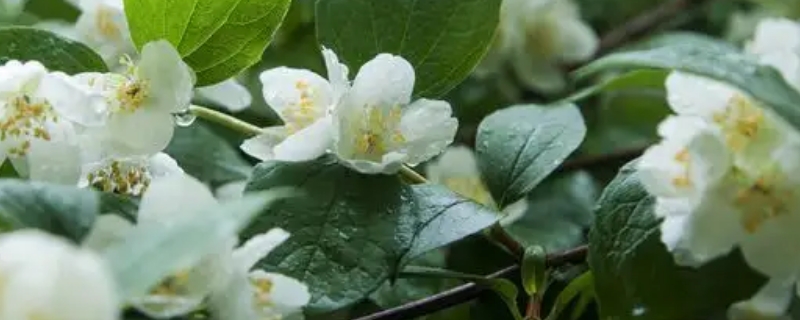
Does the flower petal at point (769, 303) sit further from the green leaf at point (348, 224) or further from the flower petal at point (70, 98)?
the flower petal at point (70, 98)

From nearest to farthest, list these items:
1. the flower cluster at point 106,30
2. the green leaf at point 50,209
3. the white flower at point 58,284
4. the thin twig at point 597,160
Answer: the white flower at point 58,284 → the green leaf at point 50,209 → the flower cluster at point 106,30 → the thin twig at point 597,160

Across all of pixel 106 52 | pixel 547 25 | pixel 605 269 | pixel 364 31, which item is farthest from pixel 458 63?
pixel 547 25

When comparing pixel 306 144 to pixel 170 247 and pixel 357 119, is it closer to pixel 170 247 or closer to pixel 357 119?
pixel 357 119

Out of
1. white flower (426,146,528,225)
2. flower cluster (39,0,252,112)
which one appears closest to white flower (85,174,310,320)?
flower cluster (39,0,252,112)

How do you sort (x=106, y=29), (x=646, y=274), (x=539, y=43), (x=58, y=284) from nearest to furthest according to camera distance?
(x=58, y=284), (x=646, y=274), (x=106, y=29), (x=539, y=43)

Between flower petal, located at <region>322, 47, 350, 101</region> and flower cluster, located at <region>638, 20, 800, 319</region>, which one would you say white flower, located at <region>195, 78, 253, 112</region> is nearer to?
flower petal, located at <region>322, 47, 350, 101</region>

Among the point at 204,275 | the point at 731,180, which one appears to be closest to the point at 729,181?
the point at 731,180

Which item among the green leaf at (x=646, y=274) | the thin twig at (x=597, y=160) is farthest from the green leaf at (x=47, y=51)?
the thin twig at (x=597, y=160)

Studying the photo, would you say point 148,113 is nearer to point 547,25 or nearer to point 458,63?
point 458,63
